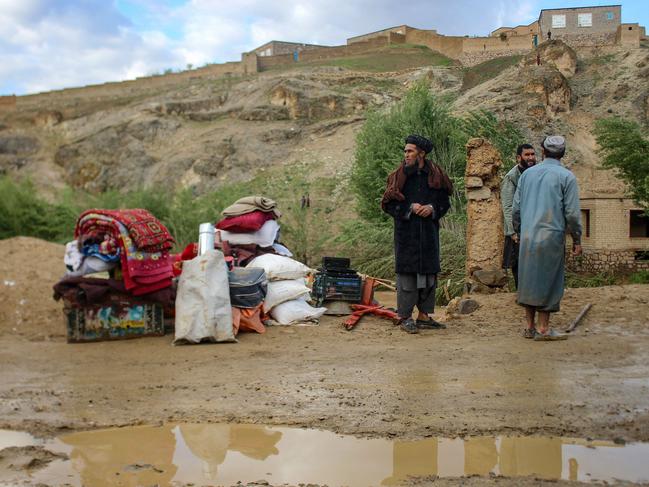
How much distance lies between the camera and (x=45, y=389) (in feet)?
17.6

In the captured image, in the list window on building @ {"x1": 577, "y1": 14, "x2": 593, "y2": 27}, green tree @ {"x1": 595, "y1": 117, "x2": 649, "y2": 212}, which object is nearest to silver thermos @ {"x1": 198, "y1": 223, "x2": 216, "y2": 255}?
green tree @ {"x1": 595, "y1": 117, "x2": 649, "y2": 212}

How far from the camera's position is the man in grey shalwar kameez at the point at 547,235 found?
6223 millimetres

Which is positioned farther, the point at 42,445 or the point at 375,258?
the point at 375,258

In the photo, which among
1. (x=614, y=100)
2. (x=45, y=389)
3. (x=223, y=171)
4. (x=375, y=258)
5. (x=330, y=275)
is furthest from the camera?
(x=223, y=171)

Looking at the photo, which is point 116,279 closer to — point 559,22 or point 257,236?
point 257,236

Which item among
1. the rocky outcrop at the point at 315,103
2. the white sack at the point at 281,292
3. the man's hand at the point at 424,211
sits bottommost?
the white sack at the point at 281,292

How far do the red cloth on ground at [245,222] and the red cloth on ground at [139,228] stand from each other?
0.90 m

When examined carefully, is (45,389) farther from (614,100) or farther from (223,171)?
(223,171)

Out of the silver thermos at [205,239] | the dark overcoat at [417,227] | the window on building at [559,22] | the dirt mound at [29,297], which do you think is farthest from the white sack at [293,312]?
the window on building at [559,22]

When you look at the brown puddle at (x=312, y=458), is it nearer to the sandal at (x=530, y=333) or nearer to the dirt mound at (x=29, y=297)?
the sandal at (x=530, y=333)

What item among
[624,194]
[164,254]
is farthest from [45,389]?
[624,194]

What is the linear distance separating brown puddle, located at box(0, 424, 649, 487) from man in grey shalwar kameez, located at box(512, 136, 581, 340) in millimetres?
2591

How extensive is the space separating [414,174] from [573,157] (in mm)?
23300

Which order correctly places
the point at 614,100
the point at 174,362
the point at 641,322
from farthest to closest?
the point at 614,100, the point at 641,322, the point at 174,362
